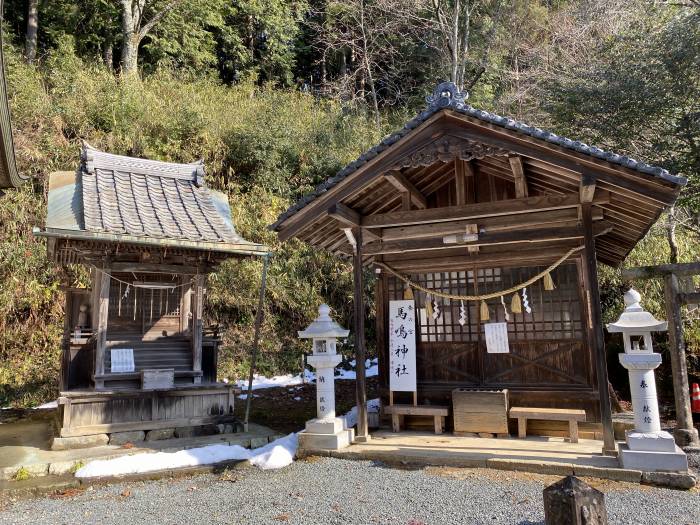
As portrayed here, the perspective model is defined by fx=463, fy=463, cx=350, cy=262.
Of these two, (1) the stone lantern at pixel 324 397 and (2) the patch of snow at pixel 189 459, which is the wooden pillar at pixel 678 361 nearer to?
(1) the stone lantern at pixel 324 397

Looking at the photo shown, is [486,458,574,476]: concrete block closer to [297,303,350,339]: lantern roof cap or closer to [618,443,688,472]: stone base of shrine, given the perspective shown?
[618,443,688,472]: stone base of shrine

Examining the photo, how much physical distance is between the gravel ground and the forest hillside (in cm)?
802

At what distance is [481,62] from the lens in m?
21.7

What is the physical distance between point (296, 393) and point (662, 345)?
9.63 meters

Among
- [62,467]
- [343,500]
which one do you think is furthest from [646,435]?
[62,467]

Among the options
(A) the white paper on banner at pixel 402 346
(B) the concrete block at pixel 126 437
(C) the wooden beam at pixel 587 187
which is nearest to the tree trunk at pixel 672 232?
(C) the wooden beam at pixel 587 187

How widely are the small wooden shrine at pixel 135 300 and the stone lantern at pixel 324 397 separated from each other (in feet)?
8.39

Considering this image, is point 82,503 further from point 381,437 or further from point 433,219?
point 433,219

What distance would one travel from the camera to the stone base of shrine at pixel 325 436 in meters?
6.87

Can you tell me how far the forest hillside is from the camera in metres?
12.5

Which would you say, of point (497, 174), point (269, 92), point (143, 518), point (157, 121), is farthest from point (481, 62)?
point (143, 518)

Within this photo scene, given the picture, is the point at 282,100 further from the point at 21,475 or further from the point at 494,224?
Result: the point at 21,475

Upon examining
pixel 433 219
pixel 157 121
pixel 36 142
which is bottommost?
pixel 433 219

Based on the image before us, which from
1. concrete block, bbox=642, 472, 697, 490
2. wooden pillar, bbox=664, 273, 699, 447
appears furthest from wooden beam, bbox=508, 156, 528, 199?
concrete block, bbox=642, 472, 697, 490
